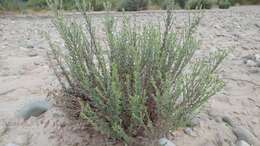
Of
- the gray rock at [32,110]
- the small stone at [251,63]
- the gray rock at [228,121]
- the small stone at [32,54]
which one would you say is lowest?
the gray rock at [228,121]

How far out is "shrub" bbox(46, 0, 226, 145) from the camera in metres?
1.46

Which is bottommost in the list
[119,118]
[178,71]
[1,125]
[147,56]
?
[1,125]

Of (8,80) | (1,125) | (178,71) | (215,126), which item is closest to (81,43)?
(178,71)

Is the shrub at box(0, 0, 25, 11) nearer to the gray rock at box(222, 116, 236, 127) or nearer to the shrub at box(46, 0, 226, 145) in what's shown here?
the shrub at box(46, 0, 226, 145)

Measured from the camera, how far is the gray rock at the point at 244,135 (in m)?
1.87

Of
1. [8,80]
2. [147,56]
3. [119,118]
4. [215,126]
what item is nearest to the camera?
[119,118]

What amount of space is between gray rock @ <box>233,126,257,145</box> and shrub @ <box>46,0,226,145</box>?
1.37 feet

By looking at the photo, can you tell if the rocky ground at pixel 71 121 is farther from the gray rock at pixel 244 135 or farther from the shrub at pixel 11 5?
the shrub at pixel 11 5

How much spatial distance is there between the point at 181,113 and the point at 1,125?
4.00 ft

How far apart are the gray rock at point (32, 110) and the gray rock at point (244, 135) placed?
1.30 meters

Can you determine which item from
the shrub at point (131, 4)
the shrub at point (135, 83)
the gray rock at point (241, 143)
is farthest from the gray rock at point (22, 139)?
the shrub at point (131, 4)

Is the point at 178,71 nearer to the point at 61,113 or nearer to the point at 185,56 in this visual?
the point at 185,56

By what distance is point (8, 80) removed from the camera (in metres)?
2.82

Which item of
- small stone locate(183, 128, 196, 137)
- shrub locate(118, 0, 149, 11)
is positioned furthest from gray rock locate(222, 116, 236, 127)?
shrub locate(118, 0, 149, 11)
